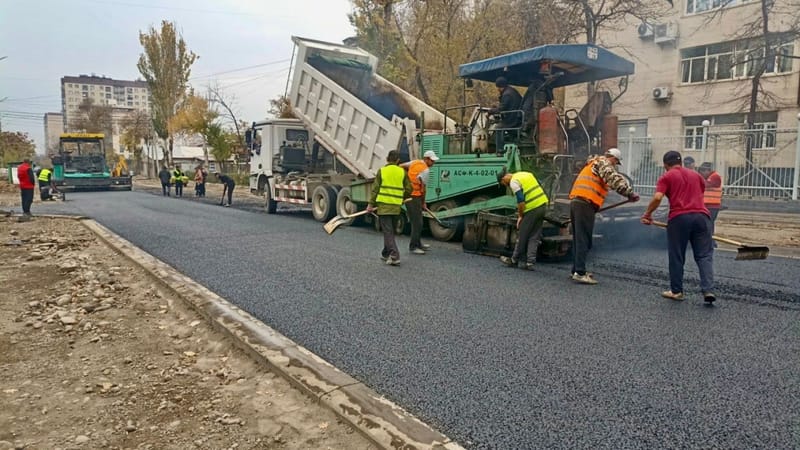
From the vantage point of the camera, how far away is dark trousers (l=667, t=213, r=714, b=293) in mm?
5152

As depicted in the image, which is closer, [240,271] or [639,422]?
[639,422]

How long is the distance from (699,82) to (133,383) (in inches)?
948

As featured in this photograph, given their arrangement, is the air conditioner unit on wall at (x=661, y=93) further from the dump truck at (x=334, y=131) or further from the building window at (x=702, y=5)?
the dump truck at (x=334, y=131)

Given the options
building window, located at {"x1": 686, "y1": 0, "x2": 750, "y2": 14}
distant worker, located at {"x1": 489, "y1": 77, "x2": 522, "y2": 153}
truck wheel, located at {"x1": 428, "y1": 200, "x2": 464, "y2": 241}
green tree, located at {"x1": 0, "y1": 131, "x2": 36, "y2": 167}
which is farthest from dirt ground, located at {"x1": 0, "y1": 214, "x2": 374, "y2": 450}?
green tree, located at {"x1": 0, "y1": 131, "x2": 36, "y2": 167}

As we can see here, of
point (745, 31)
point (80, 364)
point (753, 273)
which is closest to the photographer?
point (80, 364)

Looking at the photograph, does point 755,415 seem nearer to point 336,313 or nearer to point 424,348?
point 424,348

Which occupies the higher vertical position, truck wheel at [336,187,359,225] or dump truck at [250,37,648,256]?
dump truck at [250,37,648,256]

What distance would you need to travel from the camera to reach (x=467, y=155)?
8.54 m

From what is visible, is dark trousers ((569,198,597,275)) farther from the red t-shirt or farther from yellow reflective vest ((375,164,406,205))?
yellow reflective vest ((375,164,406,205))

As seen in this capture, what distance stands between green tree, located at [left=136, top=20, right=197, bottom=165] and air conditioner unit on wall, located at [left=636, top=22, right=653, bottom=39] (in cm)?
3092

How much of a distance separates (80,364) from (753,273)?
6.72 metres

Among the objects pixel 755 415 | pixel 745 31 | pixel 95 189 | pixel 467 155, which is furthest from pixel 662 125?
pixel 95 189

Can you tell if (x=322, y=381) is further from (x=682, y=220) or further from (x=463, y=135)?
(x=463, y=135)

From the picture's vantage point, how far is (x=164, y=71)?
4038 cm
